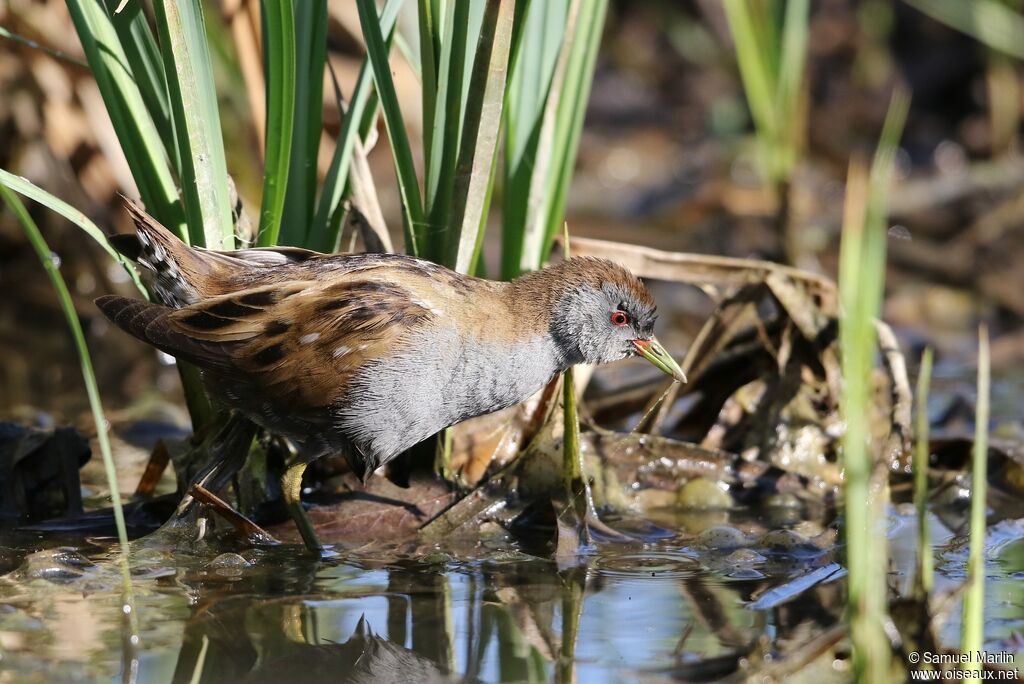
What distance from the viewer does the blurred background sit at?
18.7 feet

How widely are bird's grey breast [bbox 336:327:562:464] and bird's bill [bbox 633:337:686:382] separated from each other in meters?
0.39

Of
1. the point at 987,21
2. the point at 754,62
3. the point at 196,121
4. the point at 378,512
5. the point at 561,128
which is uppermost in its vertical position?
the point at 987,21

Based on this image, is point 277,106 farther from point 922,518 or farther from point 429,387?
point 922,518

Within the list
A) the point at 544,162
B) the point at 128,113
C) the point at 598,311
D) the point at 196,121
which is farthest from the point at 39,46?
the point at 598,311

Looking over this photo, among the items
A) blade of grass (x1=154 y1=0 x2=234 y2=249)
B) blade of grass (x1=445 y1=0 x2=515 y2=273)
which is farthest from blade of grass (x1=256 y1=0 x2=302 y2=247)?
blade of grass (x1=445 y1=0 x2=515 y2=273)

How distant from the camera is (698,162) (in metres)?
8.64

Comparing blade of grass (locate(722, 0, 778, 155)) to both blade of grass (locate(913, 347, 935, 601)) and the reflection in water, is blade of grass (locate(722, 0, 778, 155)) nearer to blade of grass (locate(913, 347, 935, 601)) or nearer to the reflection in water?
the reflection in water

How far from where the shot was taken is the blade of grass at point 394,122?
3426 mm

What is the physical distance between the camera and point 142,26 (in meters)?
3.44

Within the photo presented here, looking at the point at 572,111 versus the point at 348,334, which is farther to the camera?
the point at 572,111

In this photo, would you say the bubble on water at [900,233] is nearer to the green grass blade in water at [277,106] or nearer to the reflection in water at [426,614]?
the reflection in water at [426,614]

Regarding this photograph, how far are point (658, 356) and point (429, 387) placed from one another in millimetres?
808

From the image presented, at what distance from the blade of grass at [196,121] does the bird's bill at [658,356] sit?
4.30 ft

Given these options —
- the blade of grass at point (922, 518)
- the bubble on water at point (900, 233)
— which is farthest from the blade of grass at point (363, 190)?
the bubble on water at point (900, 233)
